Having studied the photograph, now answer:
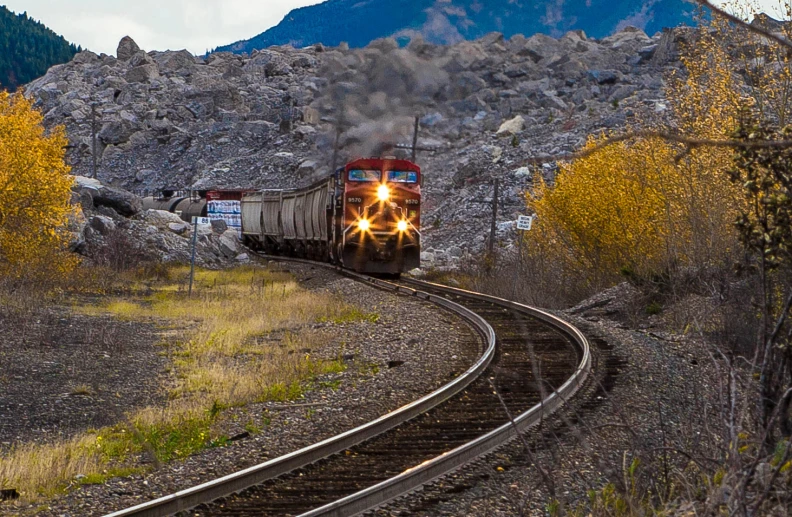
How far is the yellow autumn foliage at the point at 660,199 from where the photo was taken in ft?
57.8

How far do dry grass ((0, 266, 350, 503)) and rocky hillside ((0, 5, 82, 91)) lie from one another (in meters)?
156

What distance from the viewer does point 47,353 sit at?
576 inches

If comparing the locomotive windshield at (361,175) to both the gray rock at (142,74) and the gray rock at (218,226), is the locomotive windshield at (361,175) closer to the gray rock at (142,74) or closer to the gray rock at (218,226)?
the gray rock at (218,226)

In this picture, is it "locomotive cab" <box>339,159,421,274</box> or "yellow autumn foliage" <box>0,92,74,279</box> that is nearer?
"yellow autumn foliage" <box>0,92,74,279</box>

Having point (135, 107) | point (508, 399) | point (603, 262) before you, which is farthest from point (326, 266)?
point (135, 107)

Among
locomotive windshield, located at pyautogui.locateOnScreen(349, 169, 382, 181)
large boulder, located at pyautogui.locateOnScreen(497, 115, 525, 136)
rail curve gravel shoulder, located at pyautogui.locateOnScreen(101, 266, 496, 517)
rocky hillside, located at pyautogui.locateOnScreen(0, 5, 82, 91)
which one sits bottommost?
rail curve gravel shoulder, located at pyautogui.locateOnScreen(101, 266, 496, 517)

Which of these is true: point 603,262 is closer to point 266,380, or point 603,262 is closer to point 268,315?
point 268,315

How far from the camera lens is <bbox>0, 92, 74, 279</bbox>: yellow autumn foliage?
2264cm

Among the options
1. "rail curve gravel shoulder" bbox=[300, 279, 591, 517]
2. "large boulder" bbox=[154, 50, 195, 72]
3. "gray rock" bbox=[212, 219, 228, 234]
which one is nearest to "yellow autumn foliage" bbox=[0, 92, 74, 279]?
"rail curve gravel shoulder" bbox=[300, 279, 591, 517]

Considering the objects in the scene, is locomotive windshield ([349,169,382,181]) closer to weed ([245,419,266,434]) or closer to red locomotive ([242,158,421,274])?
red locomotive ([242,158,421,274])

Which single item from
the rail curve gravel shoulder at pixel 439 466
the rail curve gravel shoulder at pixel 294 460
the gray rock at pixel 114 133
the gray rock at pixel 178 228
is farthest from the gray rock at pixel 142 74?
the rail curve gravel shoulder at pixel 439 466

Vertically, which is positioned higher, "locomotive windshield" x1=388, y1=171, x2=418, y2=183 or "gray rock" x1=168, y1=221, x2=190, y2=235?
"locomotive windshield" x1=388, y1=171, x2=418, y2=183

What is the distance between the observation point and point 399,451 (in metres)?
8.02

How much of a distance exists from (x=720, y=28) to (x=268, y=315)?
35.5ft
